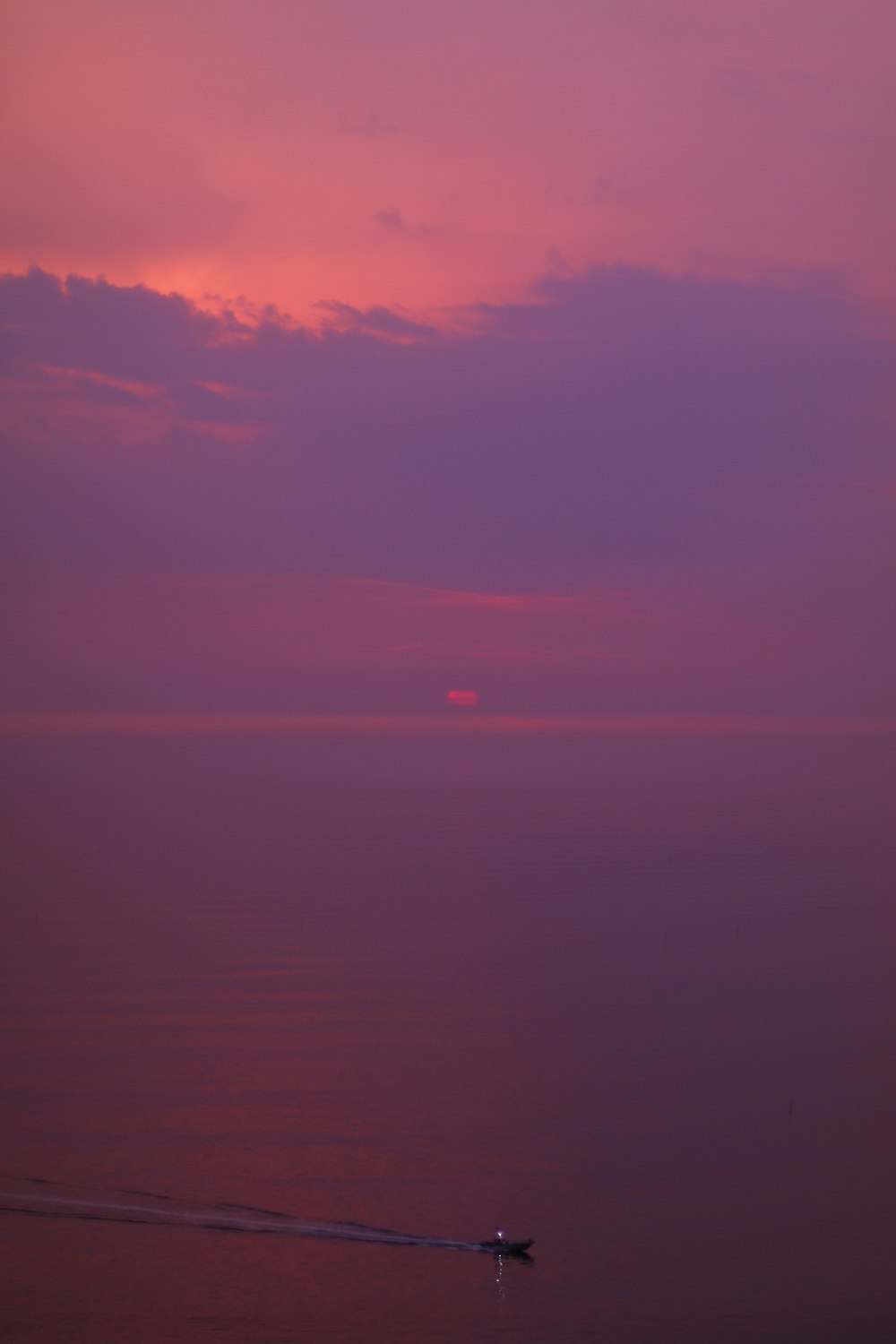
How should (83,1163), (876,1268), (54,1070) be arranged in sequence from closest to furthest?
(876,1268) < (83,1163) < (54,1070)

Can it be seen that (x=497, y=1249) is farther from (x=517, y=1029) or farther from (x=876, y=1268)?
(x=517, y=1029)

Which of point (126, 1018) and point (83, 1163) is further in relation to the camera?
point (126, 1018)

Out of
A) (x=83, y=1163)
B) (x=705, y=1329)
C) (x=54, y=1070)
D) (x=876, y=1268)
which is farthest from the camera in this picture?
(x=54, y=1070)

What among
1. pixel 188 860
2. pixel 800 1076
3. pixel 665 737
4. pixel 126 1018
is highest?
pixel 665 737

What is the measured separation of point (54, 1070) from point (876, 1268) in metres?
14.3

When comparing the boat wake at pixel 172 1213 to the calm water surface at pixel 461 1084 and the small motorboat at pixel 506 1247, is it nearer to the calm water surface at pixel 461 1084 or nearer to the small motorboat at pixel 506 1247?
the small motorboat at pixel 506 1247

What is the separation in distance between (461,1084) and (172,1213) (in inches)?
258

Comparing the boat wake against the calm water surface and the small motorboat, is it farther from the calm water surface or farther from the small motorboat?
the calm water surface

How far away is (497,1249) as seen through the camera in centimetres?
1705

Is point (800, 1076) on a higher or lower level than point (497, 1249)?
higher

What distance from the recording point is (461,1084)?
74.7 feet

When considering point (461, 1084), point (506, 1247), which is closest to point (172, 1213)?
point (506, 1247)

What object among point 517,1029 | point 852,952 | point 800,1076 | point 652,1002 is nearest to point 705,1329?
point 800,1076

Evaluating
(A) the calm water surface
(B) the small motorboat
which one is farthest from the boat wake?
(A) the calm water surface
